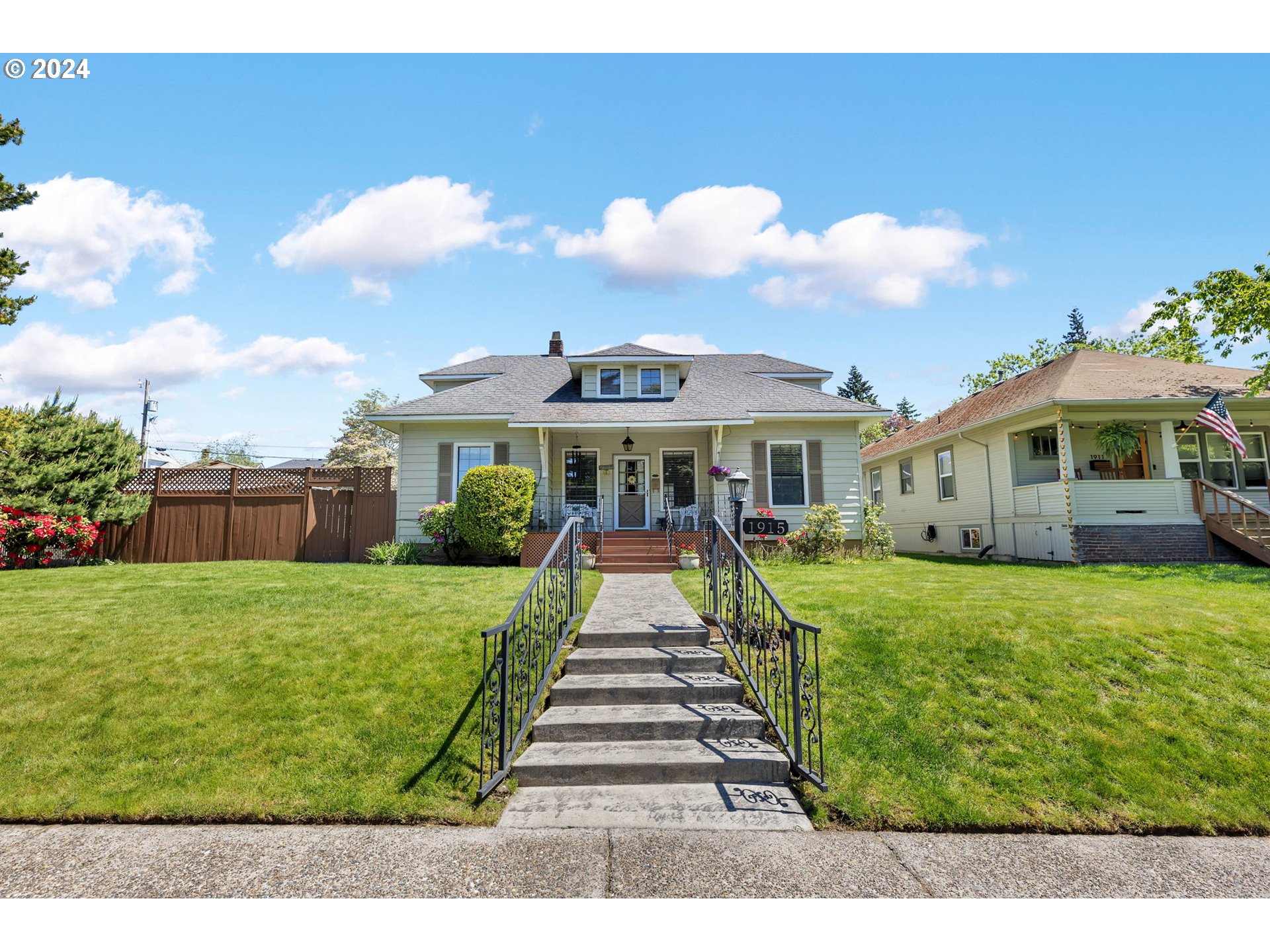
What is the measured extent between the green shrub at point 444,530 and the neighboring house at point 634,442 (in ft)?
2.56

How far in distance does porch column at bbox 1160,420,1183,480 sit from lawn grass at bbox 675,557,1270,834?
756 cm

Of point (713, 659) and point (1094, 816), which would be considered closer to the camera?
point (1094, 816)

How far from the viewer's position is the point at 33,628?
20.4 feet

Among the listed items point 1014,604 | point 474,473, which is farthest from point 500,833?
point 474,473

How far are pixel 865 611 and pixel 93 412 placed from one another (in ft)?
48.7

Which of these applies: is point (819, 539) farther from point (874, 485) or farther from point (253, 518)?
point (253, 518)

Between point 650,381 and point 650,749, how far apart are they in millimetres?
12027

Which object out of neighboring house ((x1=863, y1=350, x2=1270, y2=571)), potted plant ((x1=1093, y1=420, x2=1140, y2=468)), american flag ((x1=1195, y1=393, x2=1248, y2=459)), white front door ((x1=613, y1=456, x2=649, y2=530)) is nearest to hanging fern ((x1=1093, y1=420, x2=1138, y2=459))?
potted plant ((x1=1093, y1=420, x2=1140, y2=468))

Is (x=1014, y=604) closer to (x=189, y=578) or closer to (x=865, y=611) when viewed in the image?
(x=865, y=611)

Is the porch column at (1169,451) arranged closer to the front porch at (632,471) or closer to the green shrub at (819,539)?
the green shrub at (819,539)

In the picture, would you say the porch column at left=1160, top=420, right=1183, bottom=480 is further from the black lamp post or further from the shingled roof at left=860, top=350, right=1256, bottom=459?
the black lamp post

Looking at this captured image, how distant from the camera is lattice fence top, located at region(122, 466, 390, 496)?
1300cm

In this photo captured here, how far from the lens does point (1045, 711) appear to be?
466cm

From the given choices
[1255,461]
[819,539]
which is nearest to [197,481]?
[819,539]
